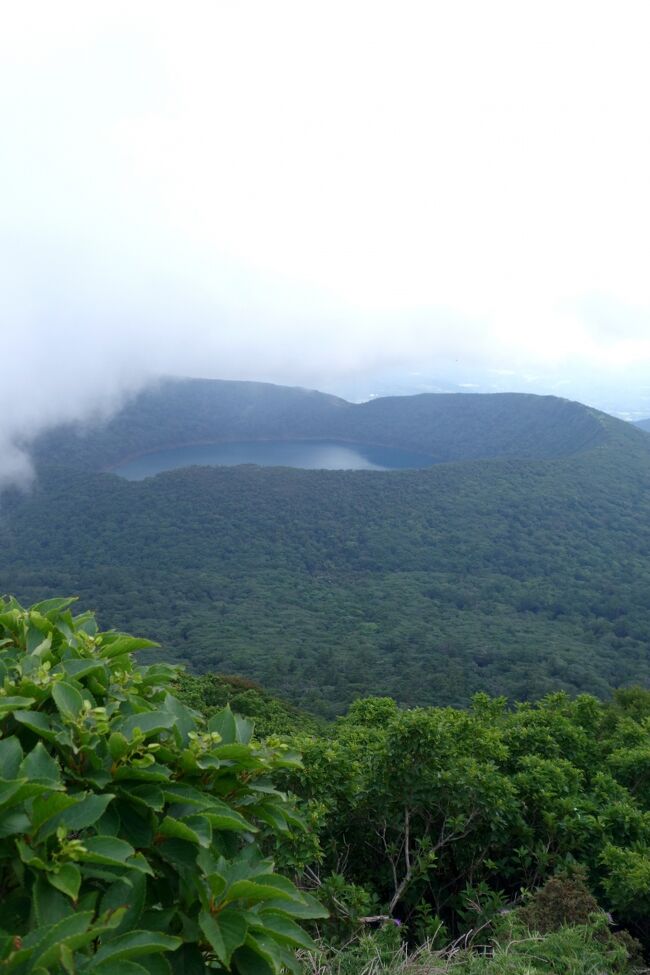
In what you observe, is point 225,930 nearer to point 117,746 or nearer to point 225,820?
point 225,820

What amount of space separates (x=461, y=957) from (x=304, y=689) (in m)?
31.2

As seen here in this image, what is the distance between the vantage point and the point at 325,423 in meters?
133

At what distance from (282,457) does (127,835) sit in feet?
371

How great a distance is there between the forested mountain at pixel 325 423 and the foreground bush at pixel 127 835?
87.1 metres

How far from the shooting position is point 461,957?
9.54ft

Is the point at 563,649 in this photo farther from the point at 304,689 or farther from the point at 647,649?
the point at 304,689

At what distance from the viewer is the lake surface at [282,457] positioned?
355 feet

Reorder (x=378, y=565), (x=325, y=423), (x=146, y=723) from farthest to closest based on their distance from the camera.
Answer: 1. (x=325, y=423)
2. (x=378, y=565)
3. (x=146, y=723)

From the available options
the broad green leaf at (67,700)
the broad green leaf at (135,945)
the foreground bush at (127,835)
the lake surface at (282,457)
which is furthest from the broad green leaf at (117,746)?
the lake surface at (282,457)

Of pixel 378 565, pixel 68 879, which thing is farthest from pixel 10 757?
pixel 378 565

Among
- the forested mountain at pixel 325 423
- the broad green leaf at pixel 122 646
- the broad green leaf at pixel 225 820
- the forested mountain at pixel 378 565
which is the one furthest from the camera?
the forested mountain at pixel 325 423

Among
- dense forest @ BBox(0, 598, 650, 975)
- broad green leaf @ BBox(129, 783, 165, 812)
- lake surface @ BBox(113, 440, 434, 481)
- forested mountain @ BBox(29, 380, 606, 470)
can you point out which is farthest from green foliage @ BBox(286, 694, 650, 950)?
lake surface @ BBox(113, 440, 434, 481)

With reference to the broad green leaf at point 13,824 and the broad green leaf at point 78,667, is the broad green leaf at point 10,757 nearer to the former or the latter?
the broad green leaf at point 13,824

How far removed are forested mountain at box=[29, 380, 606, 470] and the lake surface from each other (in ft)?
7.89
